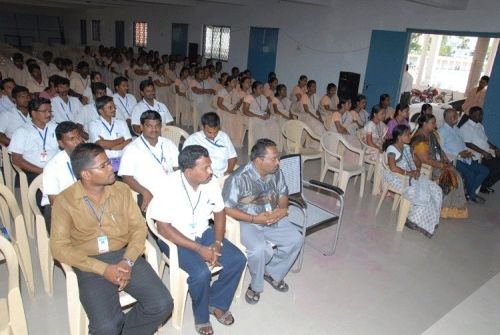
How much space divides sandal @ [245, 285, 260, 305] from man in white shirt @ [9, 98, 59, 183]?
1874 millimetres

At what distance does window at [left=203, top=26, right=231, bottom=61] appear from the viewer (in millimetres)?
11328

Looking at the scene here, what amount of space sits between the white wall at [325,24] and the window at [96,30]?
23.7ft

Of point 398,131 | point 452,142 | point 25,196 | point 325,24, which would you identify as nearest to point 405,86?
point 325,24

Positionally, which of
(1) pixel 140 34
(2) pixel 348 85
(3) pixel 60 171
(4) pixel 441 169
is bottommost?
(4) pixel 441 169

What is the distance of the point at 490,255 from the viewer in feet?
11.5

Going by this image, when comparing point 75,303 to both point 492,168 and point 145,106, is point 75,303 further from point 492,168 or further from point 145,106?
point 492,168

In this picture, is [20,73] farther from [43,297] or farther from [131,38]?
[131,38]

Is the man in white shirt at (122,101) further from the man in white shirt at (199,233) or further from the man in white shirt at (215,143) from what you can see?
the man in white shirt at (199,233)

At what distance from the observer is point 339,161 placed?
4508mm

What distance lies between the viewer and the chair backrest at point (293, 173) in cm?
310

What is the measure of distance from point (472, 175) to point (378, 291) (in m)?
2.73

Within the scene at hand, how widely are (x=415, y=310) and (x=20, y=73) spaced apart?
21.8 ft

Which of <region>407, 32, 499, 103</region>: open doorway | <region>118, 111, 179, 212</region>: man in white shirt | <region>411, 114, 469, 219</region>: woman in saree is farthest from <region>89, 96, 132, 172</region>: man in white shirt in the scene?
<region>407, 32, 499, 103</region>: open doorway

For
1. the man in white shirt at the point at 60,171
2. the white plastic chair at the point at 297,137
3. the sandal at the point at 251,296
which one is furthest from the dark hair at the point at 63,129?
the white plastic chair at the point at 297,137
